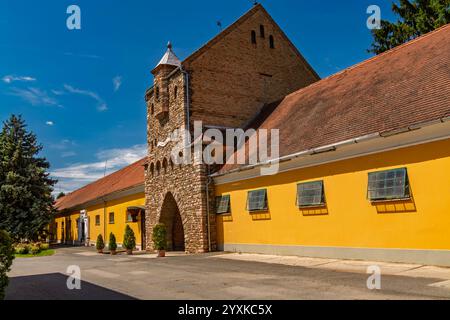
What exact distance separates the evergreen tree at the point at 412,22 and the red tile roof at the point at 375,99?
11.0 m

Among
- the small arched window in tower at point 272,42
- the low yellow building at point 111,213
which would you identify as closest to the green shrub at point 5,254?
the low yellow building at point 111,213

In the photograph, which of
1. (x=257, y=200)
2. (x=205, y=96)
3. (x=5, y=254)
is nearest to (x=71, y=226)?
(x=205, y=96)

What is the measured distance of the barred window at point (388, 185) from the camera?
452 inches

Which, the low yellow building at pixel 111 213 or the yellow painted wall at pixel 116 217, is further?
the yellow painted wall at pixel 116 217

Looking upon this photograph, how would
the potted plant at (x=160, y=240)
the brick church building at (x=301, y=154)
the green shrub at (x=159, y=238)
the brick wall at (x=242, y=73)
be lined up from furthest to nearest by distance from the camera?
the brick wall at (x=242, y=73) → the green shrub at (x=159, y=238) → the potted plant at (x=160, y=240) → the brick church building at (x=301, y=154)

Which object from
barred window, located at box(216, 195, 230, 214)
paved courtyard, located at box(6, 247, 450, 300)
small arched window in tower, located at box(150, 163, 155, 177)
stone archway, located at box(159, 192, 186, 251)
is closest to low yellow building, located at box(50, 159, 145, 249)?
small arched window in tower, located at box(150, 163, 155, 177)

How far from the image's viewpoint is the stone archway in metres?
23.9

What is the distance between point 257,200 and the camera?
1741 centimetres

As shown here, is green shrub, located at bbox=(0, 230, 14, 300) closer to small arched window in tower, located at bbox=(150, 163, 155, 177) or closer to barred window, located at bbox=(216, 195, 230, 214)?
barred window, located at bbox=(216, 195, 230, 214)

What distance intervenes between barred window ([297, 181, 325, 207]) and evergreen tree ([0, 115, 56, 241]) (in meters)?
26.1

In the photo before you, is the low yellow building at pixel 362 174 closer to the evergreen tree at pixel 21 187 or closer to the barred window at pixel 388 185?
the barred window at pixel 388 185

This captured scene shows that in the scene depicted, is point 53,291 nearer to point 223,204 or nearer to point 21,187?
point 223,204

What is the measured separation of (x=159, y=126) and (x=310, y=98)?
30.2 feet
